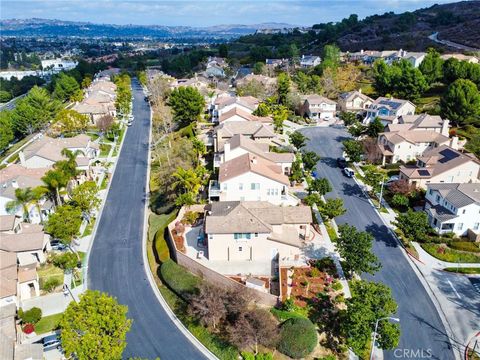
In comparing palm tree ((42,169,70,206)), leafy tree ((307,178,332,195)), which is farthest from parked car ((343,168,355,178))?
palm tree ((42,169,70,206))

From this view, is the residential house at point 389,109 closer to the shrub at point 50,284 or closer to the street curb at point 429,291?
the street curb at point 429,291

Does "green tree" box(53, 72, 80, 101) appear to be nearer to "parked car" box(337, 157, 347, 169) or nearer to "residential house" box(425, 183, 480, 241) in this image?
"parked car" box(337, 157, 347, 169)

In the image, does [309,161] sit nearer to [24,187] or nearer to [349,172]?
[349,172]

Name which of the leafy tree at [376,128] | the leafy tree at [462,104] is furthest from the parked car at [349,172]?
the leafy tree at [462,104]

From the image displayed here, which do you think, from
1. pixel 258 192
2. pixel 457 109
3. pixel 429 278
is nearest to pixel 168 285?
pixel 258 192

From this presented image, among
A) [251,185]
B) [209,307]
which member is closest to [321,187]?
[251,185]

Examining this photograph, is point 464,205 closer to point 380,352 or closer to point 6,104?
point 380,352
